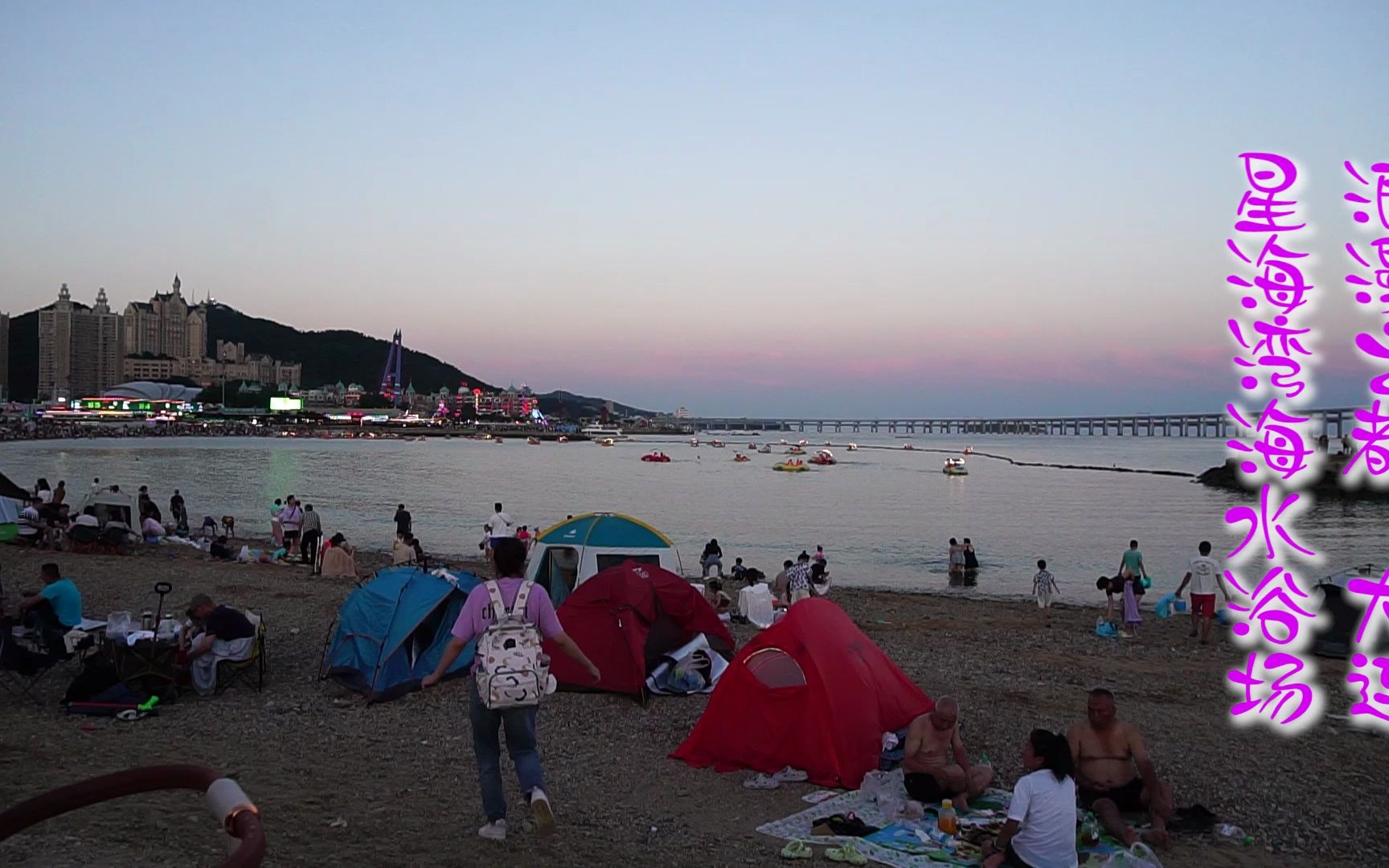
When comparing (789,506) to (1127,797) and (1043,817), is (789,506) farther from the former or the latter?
(1043,817)

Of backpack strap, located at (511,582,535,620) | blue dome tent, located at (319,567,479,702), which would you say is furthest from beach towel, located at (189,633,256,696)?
backpack strap, located at (511,582,535,620)

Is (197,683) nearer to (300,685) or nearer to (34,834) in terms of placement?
(300,685)

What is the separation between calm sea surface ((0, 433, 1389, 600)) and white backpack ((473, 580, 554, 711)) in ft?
57.7

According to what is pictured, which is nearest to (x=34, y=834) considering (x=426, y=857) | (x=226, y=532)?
(x=426, y=857)

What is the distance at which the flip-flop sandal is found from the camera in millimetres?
5711

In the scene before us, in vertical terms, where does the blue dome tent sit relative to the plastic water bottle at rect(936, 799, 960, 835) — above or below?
above

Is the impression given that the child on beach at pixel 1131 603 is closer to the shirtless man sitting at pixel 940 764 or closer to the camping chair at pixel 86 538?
the shirtless man sitting at pixel 940 764

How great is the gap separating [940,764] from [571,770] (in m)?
2.65

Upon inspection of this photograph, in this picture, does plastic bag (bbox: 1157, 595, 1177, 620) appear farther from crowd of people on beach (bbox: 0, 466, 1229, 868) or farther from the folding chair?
the folding chair

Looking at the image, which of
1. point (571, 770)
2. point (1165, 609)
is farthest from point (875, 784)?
point (1165, 609)

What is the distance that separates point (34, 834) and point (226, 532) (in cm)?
2145

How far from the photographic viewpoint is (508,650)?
17.4ft

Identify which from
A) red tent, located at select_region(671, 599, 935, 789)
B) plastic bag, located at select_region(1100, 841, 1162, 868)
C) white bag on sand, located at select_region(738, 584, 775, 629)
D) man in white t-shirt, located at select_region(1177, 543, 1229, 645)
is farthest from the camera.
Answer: white bag on sand, located at select_region(738, 584, 775, 629)

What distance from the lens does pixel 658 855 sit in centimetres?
567
